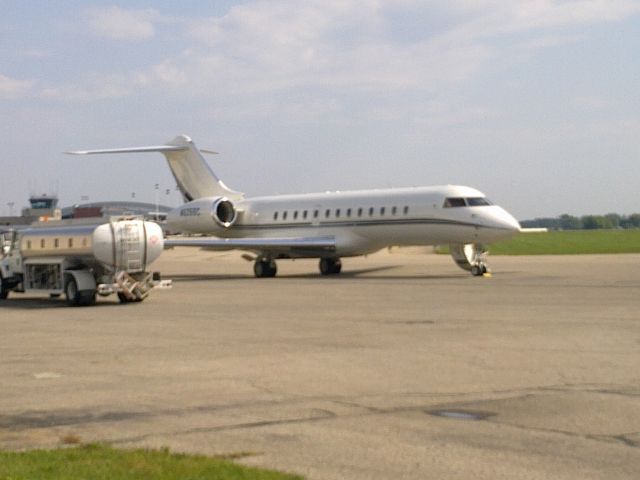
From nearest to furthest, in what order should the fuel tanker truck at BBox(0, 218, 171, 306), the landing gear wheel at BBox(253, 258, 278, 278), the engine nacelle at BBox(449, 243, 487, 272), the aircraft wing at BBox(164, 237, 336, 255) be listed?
the fuel tanker truck at BBox(0, 218, 171, 306) → the engine nacelle at BBox(449, 243, 487, 272) → the aircraft wing at BBox(164, 237, 336, 255) → the landing gear wheel at BBox(253, 258, 278, 278)

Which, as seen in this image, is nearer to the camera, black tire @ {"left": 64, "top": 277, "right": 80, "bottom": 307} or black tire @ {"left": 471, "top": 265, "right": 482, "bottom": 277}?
black tire @ {"left": 64, "top": 277, "right": 80, "bottom": 307}

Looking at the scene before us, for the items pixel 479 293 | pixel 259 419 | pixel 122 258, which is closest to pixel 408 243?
pixel 479 293

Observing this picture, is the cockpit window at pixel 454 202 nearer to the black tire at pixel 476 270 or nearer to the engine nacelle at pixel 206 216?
the black tire at pixel 476 270

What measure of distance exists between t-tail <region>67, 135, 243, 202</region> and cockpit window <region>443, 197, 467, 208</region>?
12646 mm

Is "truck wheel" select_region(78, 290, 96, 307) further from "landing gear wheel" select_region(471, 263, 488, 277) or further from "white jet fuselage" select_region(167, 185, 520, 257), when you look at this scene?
"landing gear wheel" select_region(471, 263, 488, 277)

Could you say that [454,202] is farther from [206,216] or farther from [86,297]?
[86,297]

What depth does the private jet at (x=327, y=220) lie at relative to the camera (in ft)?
113

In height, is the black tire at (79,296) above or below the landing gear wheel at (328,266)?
below

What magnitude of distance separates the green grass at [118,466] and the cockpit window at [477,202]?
27291 millimetres

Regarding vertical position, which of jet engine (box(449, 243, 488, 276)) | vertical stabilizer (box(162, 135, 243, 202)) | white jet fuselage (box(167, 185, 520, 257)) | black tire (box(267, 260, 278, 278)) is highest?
vertical stabilizer (box(162, 135, 243, 202))

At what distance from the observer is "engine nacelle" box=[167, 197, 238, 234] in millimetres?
41562

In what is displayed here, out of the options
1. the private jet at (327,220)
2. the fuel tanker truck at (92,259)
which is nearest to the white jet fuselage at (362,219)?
the private jet at (327,220)

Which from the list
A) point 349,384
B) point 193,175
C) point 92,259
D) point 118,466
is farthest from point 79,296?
point 193,175

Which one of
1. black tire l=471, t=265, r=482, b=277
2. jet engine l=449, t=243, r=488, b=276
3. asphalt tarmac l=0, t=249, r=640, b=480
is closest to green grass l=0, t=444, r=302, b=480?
asphalt tarmac l=0, t=249, r=640, b=480
